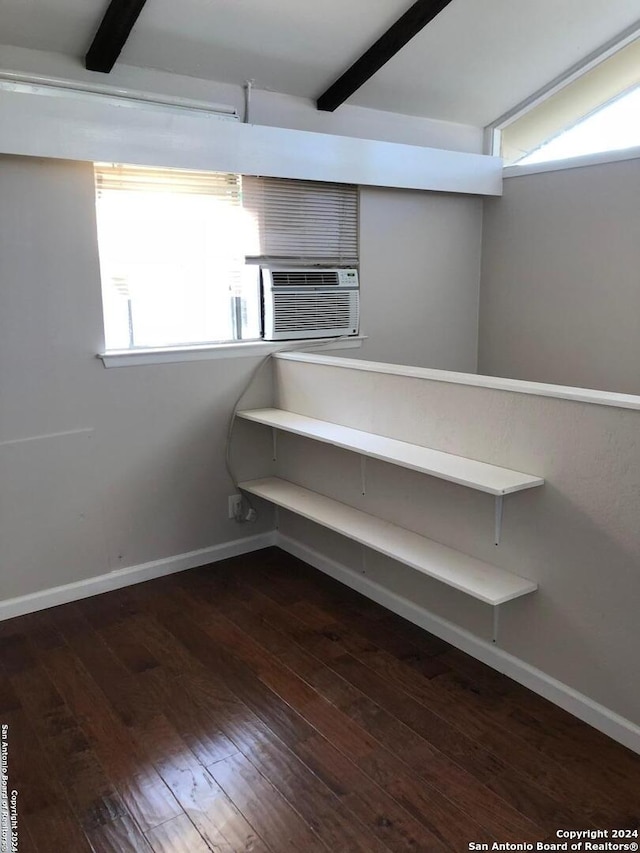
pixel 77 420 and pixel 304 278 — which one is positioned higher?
pixel 304 278

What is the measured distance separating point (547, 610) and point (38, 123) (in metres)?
2.68

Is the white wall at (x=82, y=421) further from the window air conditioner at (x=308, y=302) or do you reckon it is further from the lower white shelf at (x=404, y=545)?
the lower white shelf at (x=404, y=545)

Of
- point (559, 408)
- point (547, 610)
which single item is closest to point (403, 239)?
point (559, 408)

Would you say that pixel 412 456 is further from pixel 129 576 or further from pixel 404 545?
pixel 129 576

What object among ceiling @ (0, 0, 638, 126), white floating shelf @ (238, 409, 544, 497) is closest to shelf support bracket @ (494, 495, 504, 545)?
white floating shelf @ (238, 409, 544, 497)

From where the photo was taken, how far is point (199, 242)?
344 cm

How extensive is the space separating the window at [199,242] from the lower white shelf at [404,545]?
0.88m

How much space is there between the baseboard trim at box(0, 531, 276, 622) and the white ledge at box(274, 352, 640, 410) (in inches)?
42.6

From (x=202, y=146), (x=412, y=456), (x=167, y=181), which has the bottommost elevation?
(x=412, y=456)

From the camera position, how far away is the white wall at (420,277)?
3.93 metres

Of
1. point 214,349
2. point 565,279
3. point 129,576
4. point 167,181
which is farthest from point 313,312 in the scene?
point 129,576

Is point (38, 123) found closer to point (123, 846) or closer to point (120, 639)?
point (120, 639)

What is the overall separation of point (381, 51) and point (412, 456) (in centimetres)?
209

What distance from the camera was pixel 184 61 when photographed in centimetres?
321
